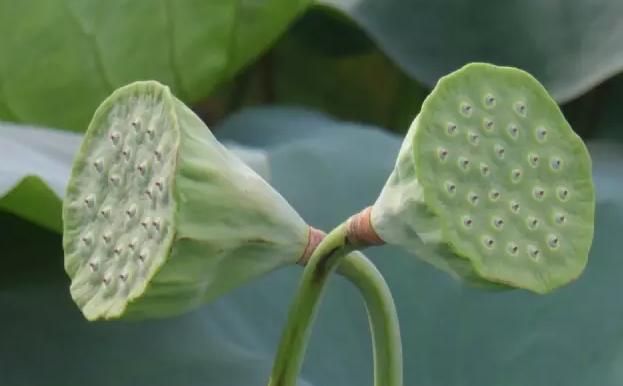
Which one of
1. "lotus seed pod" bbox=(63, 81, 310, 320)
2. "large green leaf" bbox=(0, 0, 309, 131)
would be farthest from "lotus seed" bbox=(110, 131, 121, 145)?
"large green leaf" bbox=(0, 0, 309, 131)

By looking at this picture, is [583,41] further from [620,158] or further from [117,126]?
[117,126]

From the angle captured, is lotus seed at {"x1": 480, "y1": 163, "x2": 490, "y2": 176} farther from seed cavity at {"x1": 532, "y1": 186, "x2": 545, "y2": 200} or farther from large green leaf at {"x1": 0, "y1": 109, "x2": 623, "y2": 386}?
large green leaf at {"x1": 0, "y1": 109, "x2": 623, "y2": 386}

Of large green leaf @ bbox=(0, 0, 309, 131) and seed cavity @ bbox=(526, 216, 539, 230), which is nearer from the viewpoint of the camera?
seed cavity @ bbox=(526, 216, 539, 230)

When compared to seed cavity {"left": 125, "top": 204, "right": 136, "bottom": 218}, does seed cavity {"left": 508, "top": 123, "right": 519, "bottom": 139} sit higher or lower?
higher

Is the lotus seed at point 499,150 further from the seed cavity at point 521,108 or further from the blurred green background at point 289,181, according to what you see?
the blurred green background at point 289,181

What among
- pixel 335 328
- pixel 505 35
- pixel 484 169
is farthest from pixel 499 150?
pixel 505 35

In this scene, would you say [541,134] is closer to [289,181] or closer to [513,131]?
[513,131]

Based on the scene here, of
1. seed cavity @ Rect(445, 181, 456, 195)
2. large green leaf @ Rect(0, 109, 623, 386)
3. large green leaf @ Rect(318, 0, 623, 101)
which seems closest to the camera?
seed cavity @ Rect(445, 181, 456, 195)
